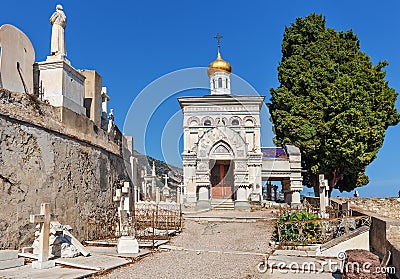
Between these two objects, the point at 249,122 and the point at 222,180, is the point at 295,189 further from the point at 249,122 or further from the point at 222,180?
the point at 249,122

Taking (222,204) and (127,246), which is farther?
(222,204)

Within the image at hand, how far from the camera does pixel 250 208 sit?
25.6 meters

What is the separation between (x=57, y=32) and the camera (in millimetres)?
13133

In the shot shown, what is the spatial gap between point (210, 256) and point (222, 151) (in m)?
18.0

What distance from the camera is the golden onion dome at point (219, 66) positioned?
36875 millimetres

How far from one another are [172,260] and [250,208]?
1596cm

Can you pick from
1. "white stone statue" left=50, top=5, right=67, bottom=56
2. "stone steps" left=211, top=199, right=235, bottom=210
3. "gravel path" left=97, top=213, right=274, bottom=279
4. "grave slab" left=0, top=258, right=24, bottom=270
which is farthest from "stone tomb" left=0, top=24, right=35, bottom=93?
"stone steps" left=211, top=199, right=235, bottom=210

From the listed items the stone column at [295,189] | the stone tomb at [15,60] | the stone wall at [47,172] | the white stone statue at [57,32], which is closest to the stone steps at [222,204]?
the stone column at [295,189]

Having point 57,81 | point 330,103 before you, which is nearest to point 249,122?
point 330,103

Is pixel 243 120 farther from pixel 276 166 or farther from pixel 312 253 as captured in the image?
pixel 312 253

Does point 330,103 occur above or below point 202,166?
above

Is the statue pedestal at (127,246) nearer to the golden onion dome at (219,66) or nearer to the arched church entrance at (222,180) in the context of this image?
the arched church entrance at (222,180)

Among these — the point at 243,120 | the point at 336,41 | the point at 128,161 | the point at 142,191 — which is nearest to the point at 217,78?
the point at 243,120

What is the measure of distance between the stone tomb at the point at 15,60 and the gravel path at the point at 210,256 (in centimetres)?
647
